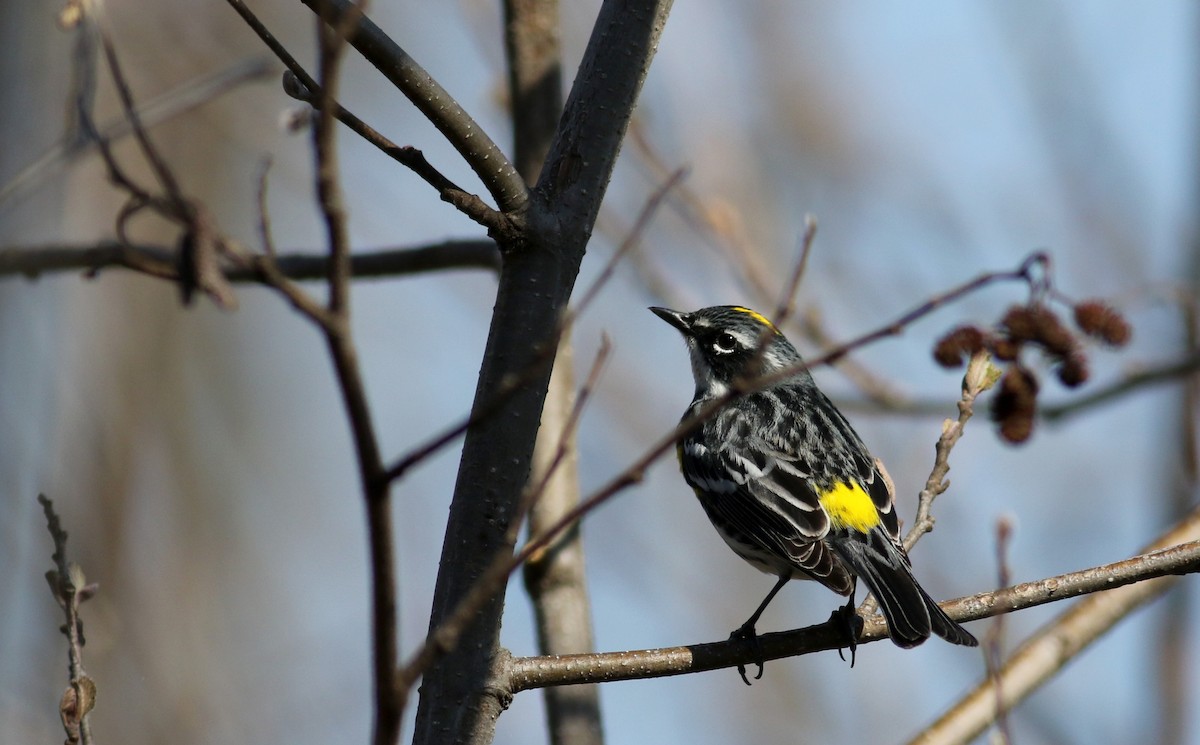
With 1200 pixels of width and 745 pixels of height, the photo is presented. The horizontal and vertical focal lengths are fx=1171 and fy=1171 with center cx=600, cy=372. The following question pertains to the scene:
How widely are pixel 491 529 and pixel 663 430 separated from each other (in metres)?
7.99

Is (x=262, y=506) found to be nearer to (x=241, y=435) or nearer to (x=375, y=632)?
(x=241, y=435)

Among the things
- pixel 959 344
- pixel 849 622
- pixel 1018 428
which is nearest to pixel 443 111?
pixel 849 622

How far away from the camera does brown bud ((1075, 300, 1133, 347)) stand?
4.77 meters

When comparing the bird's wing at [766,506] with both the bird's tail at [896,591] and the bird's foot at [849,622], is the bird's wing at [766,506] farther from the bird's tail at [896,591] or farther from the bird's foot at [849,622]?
the bird's foot at [849,622]

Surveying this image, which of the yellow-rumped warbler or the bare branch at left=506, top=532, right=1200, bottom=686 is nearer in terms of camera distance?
the bare branch at left=506, top=532, right=1200, bottom=686

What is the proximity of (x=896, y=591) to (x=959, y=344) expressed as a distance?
0.98 metres

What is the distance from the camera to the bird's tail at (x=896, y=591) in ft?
13.0

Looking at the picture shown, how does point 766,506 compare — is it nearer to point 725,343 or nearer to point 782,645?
point 782,645

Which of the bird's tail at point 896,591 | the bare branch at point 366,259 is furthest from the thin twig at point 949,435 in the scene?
the bare branch at point 366,259

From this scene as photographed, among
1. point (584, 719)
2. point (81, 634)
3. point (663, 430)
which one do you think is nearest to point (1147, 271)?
point (663, 430)

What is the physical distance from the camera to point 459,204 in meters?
2.81

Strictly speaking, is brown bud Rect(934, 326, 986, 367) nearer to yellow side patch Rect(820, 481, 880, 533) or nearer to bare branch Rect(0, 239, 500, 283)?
yellow side patch Rect(820, 481, 880, 533)

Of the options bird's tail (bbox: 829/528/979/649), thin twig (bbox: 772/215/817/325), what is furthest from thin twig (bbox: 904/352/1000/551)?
thin twig (bbox: 772/215/817/325)

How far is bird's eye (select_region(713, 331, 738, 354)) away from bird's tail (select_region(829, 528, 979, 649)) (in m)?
1.72
